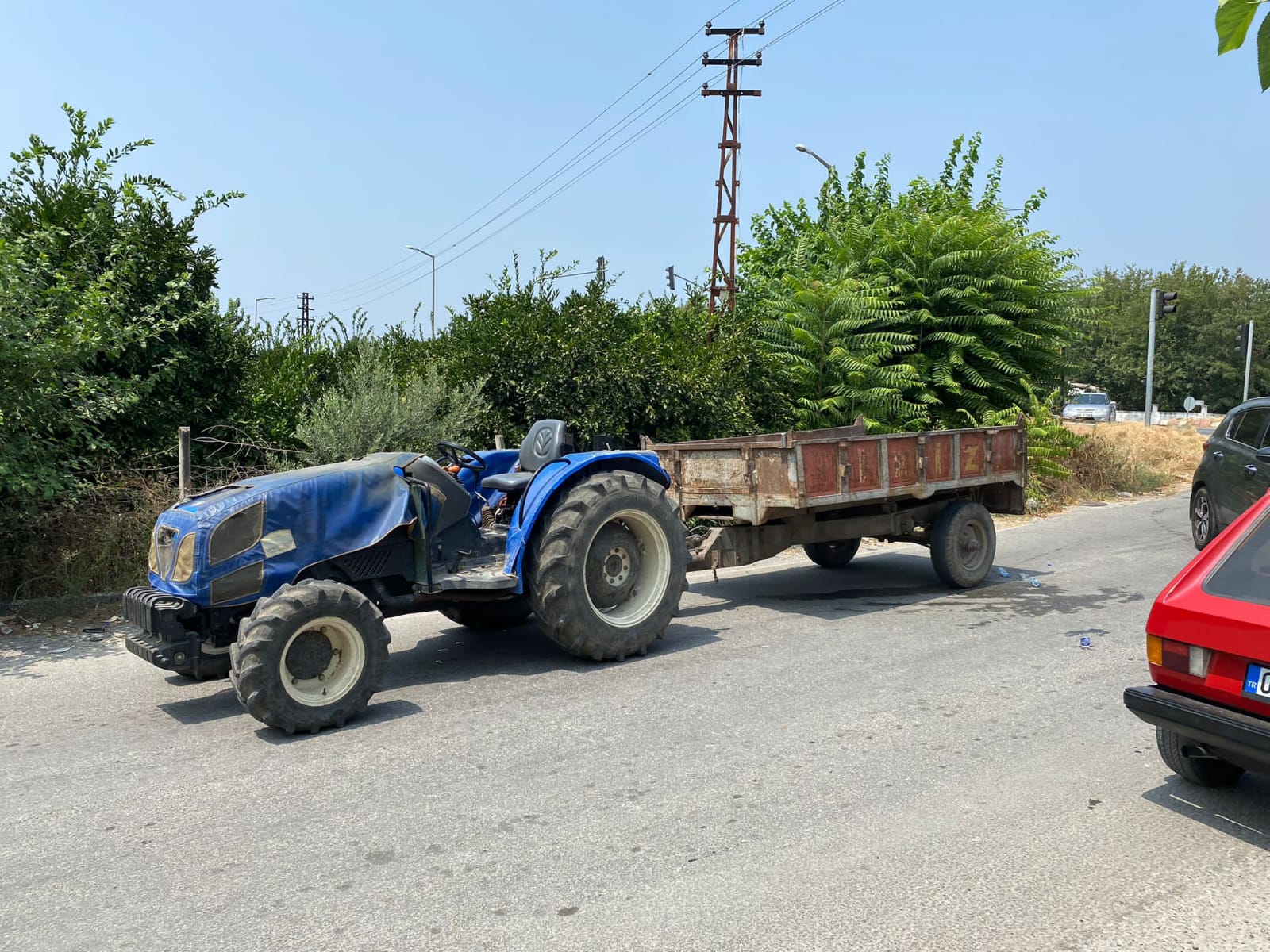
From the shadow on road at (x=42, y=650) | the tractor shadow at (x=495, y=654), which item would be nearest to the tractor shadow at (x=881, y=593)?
the tractor shadow at (x=495, y=654)

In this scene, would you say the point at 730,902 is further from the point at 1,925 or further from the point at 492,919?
the point at 1,925

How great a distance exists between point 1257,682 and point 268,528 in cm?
486

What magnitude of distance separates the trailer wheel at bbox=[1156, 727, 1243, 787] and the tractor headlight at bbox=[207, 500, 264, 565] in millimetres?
4703

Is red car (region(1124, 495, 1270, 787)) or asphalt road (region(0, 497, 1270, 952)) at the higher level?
red car (region(1124, 495, 1270, 787))

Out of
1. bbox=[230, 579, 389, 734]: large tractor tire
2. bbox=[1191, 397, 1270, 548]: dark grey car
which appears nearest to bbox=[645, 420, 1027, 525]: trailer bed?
bbox=[1191, 397, 1270, 548]: dark grey car

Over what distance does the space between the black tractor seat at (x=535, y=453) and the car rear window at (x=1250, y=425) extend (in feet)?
23.5

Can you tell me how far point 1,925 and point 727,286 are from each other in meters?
17.2

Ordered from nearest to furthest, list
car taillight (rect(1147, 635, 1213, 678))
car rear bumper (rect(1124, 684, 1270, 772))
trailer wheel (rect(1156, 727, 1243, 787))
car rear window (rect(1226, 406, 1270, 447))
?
car rear bumper (rect(1124, 684, 1270, 772)), car taillight (rect(1147, 635, 1213, 678)), trailer wheel (rect(1156, 727, 1243, 787)), car rear window (rect(1226, 406, 1270, 447))

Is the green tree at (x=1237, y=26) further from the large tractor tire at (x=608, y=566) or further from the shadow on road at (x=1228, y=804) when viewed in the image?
the large tractor tire at (x=608, y=566)

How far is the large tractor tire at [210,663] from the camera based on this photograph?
18.3 ft

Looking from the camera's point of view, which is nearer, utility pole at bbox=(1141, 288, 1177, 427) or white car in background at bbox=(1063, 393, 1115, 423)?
utility pole at bbox=(1141, 288, 1177, 427)

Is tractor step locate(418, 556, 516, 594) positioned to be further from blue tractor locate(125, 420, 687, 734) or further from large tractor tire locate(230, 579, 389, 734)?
large tractor tire locate(230, 579, 389, 734)

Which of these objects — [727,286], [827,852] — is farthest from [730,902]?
[727,286]

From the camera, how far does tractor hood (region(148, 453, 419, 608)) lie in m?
5.52
